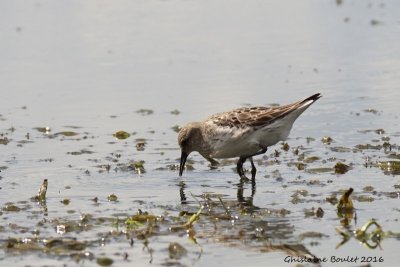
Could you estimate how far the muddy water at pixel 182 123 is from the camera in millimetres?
10891

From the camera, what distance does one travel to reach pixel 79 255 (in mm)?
10398

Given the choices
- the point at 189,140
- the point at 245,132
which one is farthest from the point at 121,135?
the point at 245,132

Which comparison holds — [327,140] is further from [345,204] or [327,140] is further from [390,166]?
[345,204]

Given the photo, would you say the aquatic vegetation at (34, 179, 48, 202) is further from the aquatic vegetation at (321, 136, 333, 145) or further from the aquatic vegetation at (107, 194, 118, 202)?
the aquatic vegetation at (321, 136, 333, 145)

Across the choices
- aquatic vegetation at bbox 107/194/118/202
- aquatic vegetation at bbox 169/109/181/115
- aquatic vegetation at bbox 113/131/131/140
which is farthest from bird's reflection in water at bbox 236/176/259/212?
aquatic vegetation at bbox 169/109/181/115

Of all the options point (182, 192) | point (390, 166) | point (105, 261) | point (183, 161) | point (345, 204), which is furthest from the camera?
point (183, 161)

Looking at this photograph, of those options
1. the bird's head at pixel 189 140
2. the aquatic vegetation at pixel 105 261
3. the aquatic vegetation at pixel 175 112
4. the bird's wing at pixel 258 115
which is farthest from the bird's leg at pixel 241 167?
the aquatic vegetation at pixel 105 261

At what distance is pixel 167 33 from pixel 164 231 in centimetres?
1277

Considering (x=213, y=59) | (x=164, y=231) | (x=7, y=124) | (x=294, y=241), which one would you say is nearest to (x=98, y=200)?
(x=164, y=231)

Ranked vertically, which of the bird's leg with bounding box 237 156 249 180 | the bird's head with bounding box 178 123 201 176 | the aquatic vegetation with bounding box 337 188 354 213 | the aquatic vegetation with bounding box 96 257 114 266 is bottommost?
the aquatic vegetation with bounding box 96 257 114 266

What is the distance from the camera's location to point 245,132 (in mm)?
13883

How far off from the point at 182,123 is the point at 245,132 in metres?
2.96

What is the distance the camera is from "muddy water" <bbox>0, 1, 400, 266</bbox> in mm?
10891

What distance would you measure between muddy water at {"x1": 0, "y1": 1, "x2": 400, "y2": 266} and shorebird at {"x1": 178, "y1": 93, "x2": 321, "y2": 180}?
1.00 feet
